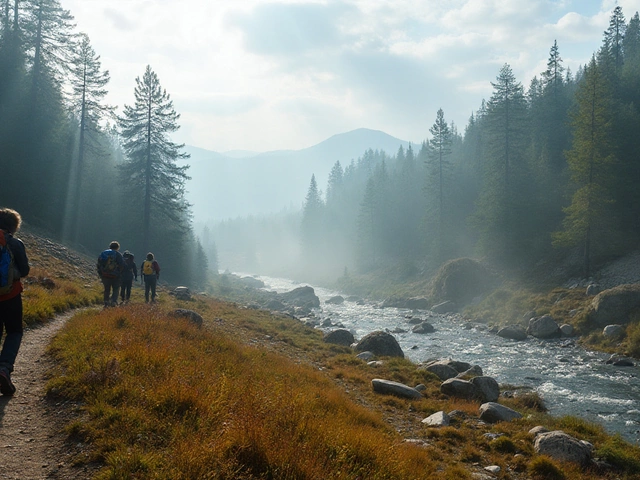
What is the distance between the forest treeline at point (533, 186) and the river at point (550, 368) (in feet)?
43.7

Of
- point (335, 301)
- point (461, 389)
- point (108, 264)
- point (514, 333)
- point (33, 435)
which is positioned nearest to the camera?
point (33, 435)

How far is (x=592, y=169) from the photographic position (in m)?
32.1

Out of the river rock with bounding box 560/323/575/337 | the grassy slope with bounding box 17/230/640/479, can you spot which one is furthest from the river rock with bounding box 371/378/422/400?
the river rock with bounding box 560/323/575/337

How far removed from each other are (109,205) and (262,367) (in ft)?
127

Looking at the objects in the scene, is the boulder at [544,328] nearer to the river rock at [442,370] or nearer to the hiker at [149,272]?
the river rock at [442,370]

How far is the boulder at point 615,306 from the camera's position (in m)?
22.6

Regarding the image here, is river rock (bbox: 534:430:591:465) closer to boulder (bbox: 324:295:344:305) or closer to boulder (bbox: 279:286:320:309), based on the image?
boulder (bbox: 279:286:320:309)

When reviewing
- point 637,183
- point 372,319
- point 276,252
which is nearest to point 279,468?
point 372,319

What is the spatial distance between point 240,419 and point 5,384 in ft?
13.2

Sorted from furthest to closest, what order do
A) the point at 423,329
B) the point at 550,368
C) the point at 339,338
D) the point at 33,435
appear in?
the point at 423,329, the point at 339,338, the point at 550,368, the point at 33,435

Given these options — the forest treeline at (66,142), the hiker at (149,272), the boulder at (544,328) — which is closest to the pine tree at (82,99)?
the forest treeline at (66,142)

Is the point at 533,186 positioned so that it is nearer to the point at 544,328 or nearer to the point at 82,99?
the point at 544,328

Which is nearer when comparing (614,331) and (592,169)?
(614,331)

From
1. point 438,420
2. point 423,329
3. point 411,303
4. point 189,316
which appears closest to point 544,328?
point 423,329
